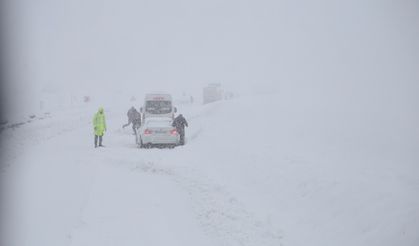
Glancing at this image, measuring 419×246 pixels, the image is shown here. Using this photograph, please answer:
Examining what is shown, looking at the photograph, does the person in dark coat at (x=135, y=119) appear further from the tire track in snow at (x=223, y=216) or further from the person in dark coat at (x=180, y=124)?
the tire track in snow at (x=223, y=216)

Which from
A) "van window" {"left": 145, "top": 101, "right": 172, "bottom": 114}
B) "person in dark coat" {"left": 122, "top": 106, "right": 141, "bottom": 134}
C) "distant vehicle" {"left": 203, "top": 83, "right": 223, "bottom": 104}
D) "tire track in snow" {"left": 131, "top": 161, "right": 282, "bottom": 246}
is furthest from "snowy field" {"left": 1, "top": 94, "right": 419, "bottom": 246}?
"distant vehicle" {"left": 203, "top": 83, "right": 223, "bottom": 104}

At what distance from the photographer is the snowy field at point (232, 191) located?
9508 mm

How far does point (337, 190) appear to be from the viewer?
10500 millimetres

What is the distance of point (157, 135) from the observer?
20.7 metres

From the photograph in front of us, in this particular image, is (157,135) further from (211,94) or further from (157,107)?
(211,94)

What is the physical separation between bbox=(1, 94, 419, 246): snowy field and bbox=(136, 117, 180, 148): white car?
1.54 meters

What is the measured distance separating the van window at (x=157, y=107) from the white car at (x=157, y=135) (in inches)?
191

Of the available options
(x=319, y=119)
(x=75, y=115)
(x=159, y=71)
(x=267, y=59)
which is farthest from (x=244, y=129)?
(x=267, y=59)

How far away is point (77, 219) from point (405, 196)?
7618 mm

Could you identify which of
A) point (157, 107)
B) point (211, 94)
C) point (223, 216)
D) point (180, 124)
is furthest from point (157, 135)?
point (211, 94)

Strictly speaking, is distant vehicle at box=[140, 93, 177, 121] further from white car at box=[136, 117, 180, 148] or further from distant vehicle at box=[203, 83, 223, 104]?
distant vehicle at box=[203, 83, 223, 104]

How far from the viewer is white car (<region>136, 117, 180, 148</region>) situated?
20.6 meters

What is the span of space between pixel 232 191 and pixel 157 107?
1469cm

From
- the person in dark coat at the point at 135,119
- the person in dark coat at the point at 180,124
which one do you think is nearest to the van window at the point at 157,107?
the person in dark coat at the point at 135,119
